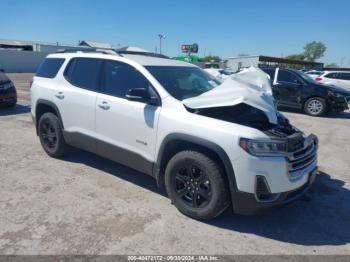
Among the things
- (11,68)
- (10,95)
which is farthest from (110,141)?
(11,68)

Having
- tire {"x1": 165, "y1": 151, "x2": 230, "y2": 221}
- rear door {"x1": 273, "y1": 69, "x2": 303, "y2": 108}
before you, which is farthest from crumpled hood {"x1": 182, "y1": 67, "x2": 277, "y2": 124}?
rear door {"x1": 273, "y1": 69, "x2": 303, "y2": 108}

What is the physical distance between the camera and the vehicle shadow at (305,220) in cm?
331

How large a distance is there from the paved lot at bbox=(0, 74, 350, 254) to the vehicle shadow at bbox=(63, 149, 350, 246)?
0.01 meters

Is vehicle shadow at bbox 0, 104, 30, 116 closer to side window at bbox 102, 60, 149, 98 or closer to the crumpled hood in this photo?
side window at bbox 102, 60, 149, 98

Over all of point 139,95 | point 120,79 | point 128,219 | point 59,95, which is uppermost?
point 120,79

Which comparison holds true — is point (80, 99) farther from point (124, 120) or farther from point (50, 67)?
point (50, 67)

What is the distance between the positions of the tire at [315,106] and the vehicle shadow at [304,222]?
7261 mm

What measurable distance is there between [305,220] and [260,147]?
50.8 inches

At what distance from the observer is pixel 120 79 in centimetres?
422

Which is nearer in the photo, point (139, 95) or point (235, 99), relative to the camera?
point (235, 99)

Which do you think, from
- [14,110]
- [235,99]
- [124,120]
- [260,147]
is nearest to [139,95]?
[124,120]

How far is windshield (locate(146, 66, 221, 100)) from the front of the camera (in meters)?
3.92

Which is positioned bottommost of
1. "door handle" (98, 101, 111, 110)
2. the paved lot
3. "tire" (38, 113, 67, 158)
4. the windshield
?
the paved lot

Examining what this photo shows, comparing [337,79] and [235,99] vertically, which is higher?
[235,99]
